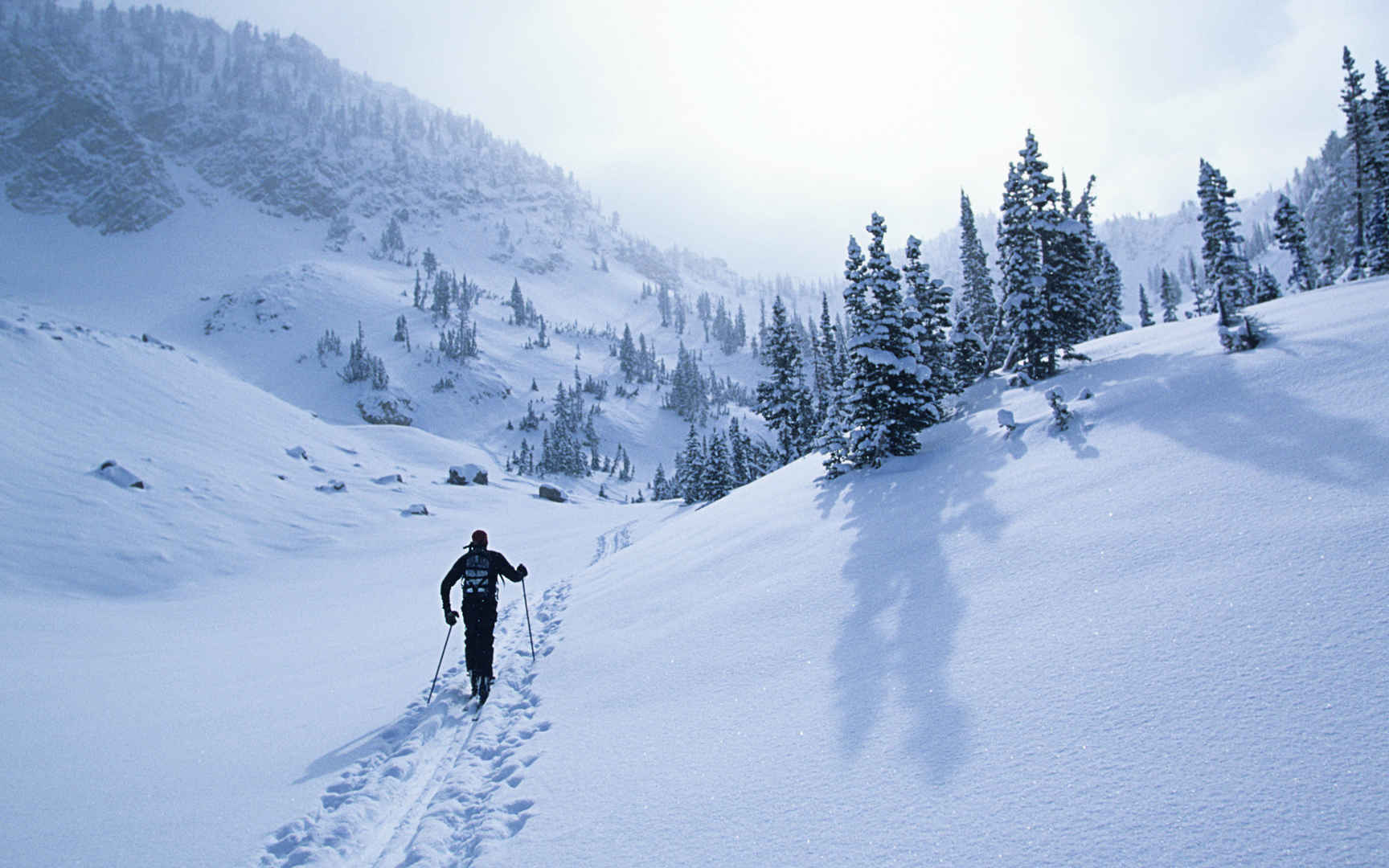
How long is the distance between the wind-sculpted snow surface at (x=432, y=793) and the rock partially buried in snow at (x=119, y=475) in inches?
918

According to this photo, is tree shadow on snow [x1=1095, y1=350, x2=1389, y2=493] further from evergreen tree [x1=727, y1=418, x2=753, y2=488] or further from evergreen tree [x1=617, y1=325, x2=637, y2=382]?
evergreen tree [x1=617, y1=325, x2=637, y2=382]

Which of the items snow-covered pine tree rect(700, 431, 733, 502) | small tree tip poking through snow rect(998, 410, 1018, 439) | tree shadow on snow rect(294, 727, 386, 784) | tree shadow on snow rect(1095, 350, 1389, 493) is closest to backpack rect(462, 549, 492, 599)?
tree shadow on snow rect(294, 727, 386, 784)

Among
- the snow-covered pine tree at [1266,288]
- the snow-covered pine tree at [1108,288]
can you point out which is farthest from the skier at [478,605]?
the snow-covered pine tree at [1266,288]

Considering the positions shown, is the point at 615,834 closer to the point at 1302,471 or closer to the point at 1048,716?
the point at 1048,716

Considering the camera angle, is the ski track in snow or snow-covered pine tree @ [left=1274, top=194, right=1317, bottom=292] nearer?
the ski track in snow

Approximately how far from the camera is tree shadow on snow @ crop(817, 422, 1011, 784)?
170 inches

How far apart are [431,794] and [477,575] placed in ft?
10.3

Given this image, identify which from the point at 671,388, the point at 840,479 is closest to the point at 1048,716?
the point at 840,479

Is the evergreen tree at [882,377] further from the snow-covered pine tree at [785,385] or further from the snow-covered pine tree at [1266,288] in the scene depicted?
the snow-covered pine tree at [1266,288]

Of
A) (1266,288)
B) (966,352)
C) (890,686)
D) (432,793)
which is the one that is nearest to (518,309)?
(966,352)

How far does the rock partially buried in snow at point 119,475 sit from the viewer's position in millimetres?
22297

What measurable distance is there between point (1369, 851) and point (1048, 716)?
152 centimetres

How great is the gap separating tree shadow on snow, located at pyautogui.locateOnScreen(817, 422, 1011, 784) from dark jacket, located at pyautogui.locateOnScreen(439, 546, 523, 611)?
491 centimetres

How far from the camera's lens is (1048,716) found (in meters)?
3.87
